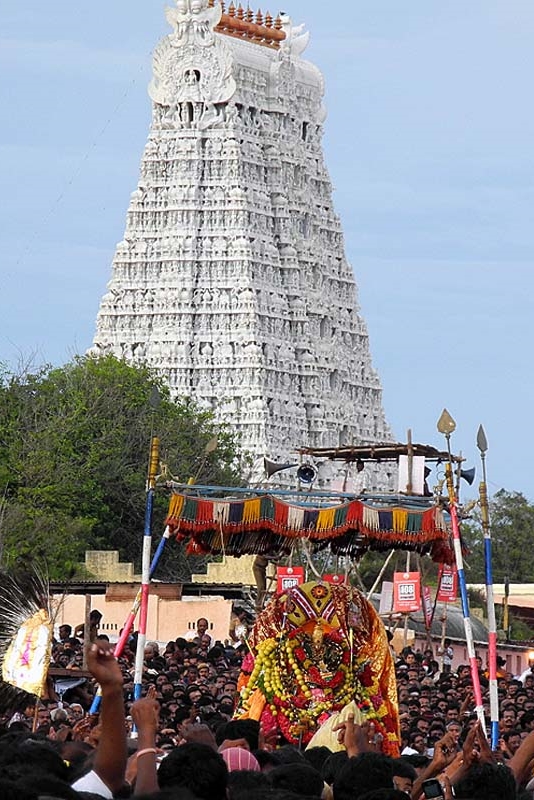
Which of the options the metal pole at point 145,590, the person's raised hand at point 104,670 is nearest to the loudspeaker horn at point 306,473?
the metal pole at point 145,590

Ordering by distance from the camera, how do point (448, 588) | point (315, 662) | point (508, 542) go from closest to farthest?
point (315, 662) → point (448, 588) → point (508, 542)

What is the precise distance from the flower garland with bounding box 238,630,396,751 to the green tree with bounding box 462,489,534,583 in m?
60.4

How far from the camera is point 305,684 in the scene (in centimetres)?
2080

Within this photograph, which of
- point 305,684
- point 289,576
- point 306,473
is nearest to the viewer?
point 305,684

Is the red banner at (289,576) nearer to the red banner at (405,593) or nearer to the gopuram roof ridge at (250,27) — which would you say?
the red banner at (405,593)

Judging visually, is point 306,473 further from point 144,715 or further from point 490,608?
point 144,715

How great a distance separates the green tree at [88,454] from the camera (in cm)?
5838

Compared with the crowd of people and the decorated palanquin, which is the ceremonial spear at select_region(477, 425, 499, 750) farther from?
the crowd of people

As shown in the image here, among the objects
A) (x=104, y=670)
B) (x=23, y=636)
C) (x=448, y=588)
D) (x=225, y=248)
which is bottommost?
(x=104, y=670)

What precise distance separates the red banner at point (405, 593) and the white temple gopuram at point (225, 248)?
53450 millimetres

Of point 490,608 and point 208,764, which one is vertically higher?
point 490,608

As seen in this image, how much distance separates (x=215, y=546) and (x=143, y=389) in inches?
1804

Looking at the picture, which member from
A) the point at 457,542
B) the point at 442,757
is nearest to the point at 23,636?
the point at 442,757

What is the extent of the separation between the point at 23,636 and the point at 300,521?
958 cm
